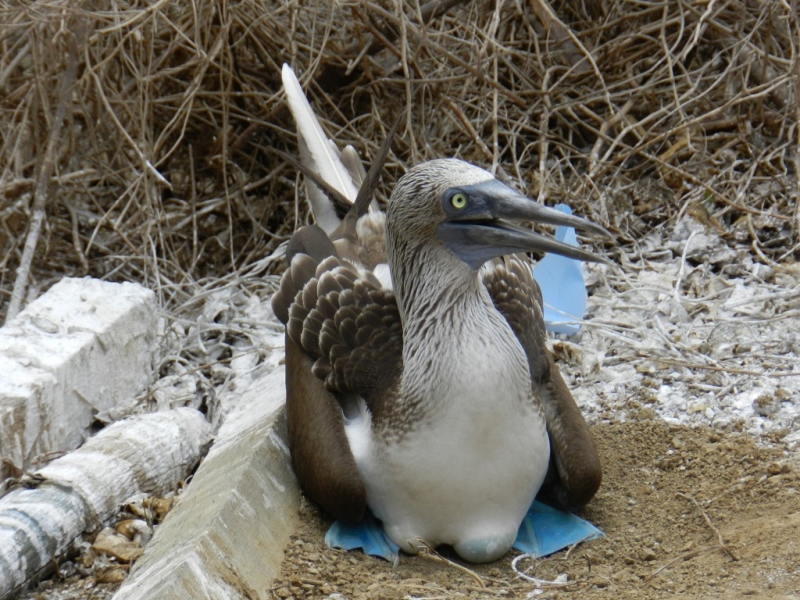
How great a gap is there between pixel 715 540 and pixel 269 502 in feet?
4.50

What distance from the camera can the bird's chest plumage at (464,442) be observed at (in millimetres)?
3123

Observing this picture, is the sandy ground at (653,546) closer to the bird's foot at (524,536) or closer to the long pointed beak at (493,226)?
the bird's foot at (524,536)

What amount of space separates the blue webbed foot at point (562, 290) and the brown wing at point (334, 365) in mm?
1254

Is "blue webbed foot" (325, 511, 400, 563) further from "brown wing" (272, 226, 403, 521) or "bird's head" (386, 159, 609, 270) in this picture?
"bird's head" (386, 159, 609, 270)

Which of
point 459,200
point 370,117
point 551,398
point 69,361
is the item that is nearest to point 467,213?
point 459,200

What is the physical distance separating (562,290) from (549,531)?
1.54 metres

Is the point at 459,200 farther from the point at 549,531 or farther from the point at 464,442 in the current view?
the point at 549,531

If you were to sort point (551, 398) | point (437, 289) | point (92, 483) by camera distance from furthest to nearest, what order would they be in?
1. point (92, 483)
2. point (551, 398)
3. point (437, 289)

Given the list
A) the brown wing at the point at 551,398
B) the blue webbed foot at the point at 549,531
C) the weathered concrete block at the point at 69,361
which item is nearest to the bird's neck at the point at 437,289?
the brown wing at the point at 551,398

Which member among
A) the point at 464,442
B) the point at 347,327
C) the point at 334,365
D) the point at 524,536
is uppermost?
the point at 347,327

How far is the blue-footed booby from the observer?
3.12 m

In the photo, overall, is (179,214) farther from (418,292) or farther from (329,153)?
(418,292)

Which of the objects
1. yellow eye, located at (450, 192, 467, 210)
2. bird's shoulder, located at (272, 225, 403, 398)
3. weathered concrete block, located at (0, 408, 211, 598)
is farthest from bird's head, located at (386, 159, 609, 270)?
weathered concrete block, located at (0, 408, 211, 598)

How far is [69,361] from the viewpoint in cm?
424
